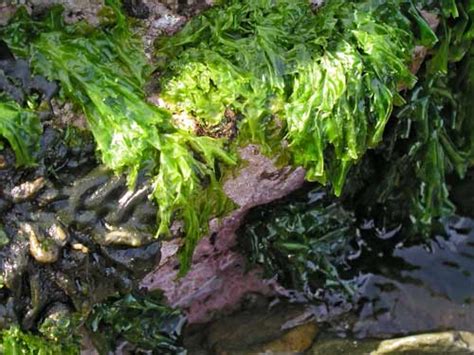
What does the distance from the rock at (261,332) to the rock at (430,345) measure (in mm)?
324

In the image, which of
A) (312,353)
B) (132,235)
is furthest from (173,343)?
(132,235)

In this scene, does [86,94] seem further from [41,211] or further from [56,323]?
[56,323]

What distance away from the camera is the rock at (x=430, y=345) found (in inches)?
122

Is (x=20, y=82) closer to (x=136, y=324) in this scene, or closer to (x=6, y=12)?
(x=6, y=12)

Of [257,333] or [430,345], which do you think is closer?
[430,345]

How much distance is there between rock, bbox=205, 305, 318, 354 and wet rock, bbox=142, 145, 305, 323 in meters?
0.11

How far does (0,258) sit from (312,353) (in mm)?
1374

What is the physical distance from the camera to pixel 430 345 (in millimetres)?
3123

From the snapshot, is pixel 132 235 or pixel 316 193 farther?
pixel 316 193

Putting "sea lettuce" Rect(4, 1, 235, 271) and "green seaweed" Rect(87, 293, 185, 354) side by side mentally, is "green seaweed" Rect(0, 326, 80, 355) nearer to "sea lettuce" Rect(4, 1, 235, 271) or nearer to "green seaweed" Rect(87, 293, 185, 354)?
"green seaweed" Rect(87, 293, 185, 354)

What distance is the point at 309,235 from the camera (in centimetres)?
341

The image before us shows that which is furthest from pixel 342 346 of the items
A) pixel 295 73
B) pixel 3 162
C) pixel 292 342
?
pixel 3 162

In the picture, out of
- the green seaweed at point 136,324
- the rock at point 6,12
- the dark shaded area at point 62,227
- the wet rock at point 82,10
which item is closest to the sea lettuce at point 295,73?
the wet rock at point 82,10

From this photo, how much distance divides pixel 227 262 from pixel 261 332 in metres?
0.38
